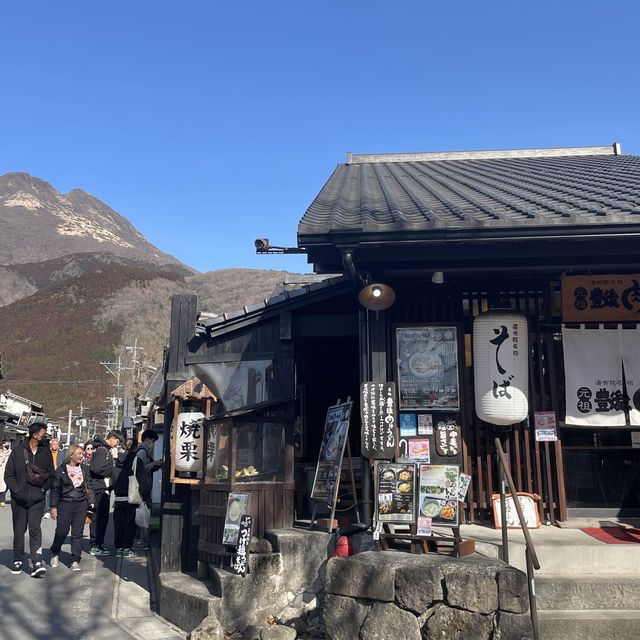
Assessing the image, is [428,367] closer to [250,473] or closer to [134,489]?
[250,473]

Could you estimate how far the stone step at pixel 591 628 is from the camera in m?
5.38

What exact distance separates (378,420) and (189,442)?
2.77 m

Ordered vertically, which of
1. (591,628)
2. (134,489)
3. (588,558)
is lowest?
(591,628)

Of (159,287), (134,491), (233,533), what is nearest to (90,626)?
(233,533)

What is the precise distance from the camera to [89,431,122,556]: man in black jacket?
1030 centimetres

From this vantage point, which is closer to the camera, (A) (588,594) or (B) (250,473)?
(A) (588,594)

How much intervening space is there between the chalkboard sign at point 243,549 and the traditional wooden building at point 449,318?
1.71 feet

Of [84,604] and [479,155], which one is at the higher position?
[479,155]

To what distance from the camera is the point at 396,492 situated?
21.7ft

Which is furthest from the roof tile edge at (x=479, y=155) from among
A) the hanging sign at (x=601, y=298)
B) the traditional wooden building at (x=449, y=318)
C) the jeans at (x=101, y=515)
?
the jeans at (x=101, y=515)

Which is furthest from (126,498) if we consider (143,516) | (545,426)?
(545,426)

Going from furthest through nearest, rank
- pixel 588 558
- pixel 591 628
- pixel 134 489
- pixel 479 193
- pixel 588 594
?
pixel 134 489
pixel 479 193
pixel 588 558
pixel 588 594
pixel 591 628

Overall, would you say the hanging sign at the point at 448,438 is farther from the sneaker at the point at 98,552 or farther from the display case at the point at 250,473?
the sneaker at the point at 98,552

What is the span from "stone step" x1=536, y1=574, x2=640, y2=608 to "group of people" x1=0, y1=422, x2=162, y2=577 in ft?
21.4
